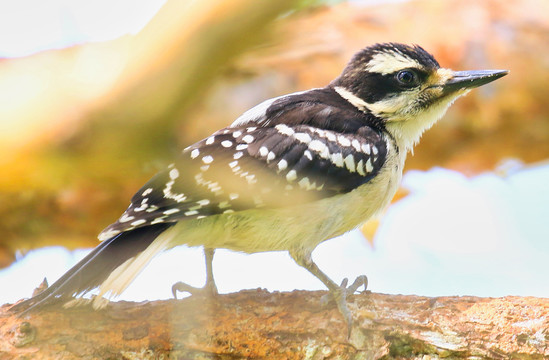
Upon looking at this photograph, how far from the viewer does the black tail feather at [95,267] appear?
2676 millimetres

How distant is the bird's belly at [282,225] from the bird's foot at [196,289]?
7.8 inches

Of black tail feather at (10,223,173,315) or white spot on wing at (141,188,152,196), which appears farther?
white spot on wing at (141,188,152,196)

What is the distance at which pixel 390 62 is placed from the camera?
356cm

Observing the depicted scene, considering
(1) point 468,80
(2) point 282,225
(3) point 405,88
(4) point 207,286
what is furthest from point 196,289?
(1) point 468,80

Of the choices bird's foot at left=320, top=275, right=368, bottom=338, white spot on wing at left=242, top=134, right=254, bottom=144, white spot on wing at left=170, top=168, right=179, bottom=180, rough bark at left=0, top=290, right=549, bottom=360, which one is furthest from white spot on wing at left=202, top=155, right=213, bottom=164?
bird's foot at left=320, top=275, right=368, bottom=338

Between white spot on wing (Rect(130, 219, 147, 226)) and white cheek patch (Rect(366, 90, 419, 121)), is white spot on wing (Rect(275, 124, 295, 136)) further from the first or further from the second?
white spot on wing (Rect(130, 219, 147, 226))

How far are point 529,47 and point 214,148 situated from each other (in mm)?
2324

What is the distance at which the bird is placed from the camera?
2717 millimetres

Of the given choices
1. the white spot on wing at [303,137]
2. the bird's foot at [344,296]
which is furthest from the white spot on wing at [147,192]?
the bird's foot at [344,296]

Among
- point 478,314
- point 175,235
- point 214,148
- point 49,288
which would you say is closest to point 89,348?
point 49,288

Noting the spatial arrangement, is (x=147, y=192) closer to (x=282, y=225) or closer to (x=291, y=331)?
(x=282, y=225)

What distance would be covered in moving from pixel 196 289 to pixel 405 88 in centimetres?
148

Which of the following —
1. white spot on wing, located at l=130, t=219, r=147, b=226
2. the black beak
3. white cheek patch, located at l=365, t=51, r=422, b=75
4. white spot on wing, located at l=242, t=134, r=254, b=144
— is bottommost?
white spot on wing, located at l=130, t=219, r=147, b=226

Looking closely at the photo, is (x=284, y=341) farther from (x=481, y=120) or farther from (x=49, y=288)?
(x=481, y=120)
